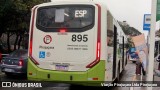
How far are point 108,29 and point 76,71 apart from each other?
180 cm

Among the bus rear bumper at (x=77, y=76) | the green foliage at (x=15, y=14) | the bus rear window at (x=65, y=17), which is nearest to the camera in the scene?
the bus rear bumper at (x=77, y=76)

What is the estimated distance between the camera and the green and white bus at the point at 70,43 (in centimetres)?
1016

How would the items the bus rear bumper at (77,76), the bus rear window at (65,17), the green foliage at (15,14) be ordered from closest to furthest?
the bus rear bumper at (77,76) → the bus rear window at (65,17) → the green foliage at (15,14)

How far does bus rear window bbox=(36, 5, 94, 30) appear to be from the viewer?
1035 cm

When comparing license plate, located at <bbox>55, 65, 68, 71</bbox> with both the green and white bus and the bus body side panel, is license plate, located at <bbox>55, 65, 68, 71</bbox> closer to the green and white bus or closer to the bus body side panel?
the green and white bus

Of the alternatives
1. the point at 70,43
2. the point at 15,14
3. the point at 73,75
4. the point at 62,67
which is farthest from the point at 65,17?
the point at 15,14

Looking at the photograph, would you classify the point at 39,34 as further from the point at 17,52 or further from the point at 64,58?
the point at 17,52

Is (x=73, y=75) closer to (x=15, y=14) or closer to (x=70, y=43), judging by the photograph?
(x=70, y=43)

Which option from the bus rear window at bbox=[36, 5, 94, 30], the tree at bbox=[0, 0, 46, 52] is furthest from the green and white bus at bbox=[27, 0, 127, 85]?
the tree at bbox=[0, 0, 46, 52]

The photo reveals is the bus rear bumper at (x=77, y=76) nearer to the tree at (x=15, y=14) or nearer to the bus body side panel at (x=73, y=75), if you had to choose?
the bus body side panel at (x=73, y=75)

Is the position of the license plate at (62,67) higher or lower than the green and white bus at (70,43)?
lower

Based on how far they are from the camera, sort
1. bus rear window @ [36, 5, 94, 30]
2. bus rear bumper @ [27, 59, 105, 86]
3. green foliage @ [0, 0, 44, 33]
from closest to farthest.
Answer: bus rear bumper @ [27, 59, 105, 86] → bus rear window @ [36, 5, 94, 30] → green foliage @ [0, 0, 44, 33]

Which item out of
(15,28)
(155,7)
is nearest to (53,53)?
(155,7)

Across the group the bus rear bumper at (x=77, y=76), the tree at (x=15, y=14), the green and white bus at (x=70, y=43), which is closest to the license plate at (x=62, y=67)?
the green and white bus at (x=70, y=43)
